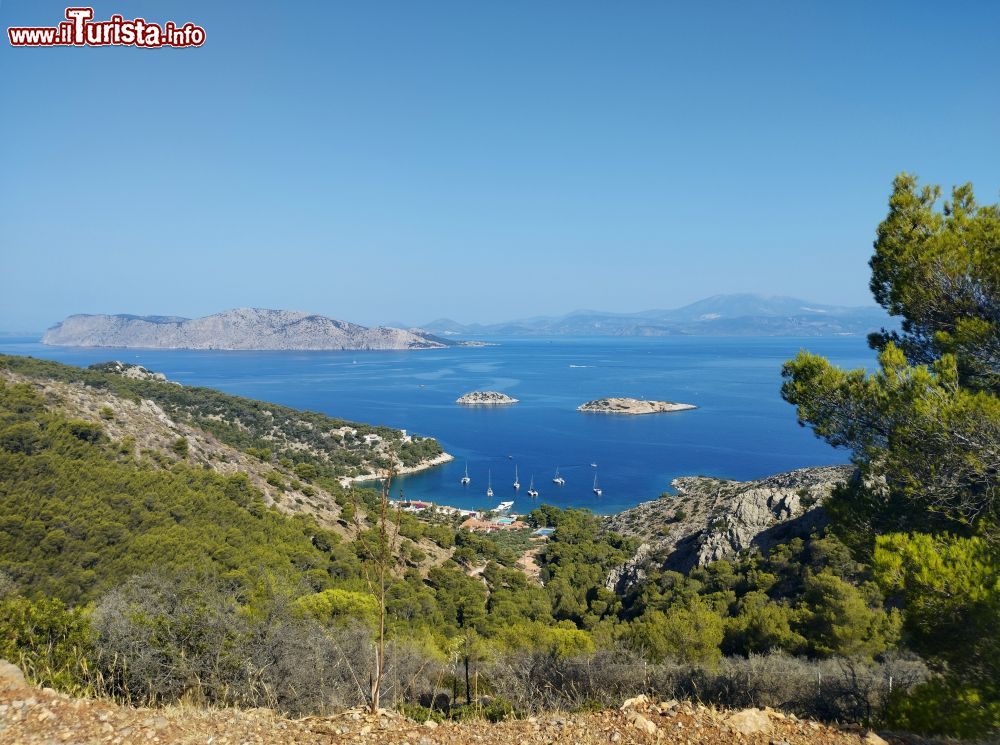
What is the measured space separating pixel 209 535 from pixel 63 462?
534cm

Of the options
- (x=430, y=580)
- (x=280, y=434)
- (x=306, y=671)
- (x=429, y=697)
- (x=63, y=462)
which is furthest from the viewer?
(x=280, y=434)

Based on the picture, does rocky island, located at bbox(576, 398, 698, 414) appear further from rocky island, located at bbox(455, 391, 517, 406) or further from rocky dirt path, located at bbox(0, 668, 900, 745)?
rocky dirt path, located at bbox(0, 668, 900, 745)

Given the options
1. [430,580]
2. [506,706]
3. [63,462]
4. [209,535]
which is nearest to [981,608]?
[506,706]

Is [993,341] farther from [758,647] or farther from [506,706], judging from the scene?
[758,647]

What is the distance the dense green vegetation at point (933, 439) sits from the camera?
14.6 ft

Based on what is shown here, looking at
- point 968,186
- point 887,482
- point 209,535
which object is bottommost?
point 209,535

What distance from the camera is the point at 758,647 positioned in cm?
1050

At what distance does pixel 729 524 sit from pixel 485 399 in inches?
2969

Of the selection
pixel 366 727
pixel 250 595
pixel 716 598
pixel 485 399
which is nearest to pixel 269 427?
pixel 485 399

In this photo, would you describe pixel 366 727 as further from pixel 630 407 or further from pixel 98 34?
pixel 630 407

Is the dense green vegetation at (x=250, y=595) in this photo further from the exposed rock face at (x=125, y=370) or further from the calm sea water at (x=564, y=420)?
the exposed rock face at (x=125, y=370)

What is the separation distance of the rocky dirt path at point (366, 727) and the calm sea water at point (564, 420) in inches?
1656

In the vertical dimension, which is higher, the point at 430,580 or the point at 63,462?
the point at 63,462

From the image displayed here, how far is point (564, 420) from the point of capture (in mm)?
81812
